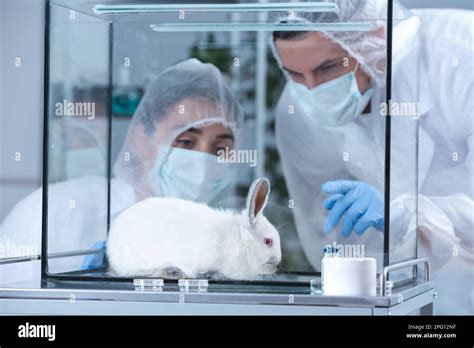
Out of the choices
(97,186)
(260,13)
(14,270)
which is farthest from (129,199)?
(260,13)

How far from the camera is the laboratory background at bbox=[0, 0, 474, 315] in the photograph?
5.09ft

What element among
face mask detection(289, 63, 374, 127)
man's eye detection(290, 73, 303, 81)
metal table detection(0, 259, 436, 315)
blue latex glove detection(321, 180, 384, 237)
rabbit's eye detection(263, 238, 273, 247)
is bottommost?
metal table detection(0, 259, 436, 315)

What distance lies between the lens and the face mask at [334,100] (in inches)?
93.9

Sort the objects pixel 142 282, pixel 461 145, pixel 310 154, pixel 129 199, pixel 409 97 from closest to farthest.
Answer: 1. pixel 142 282
2. pixel 409 97
3. pixel 129 199
4. pixel 461 145
5. pixel 310 154

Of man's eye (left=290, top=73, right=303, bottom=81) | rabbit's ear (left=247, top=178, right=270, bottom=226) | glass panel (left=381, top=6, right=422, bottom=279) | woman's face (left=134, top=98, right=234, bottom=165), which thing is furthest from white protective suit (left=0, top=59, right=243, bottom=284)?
glass panel (left=381, top=6, right=422, bottom=279)

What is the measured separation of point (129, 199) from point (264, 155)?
65 centimetres

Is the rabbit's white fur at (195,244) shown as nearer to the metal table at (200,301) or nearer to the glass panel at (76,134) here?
the metal table at (200,301)

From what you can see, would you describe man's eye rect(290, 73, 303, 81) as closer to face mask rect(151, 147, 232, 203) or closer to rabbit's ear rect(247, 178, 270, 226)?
face mask rect(151, 147, 232, 203)

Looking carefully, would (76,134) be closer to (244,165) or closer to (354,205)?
(244,165)

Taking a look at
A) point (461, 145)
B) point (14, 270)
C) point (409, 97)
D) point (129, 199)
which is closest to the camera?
point (409, 97)

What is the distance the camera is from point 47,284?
157 cm

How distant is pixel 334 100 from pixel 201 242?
Result: 39.3 inches

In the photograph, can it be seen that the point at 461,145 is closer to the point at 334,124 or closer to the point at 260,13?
the point at 334,124

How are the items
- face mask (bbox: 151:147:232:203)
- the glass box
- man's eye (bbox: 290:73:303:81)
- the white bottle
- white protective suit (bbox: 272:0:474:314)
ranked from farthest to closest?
man's eye (bbox: 290:73:303:81) < white protective suit (bbox: 272:0:474:314) < face mask (bbox: 151:147:232:203) < the glass box < the white bottle
